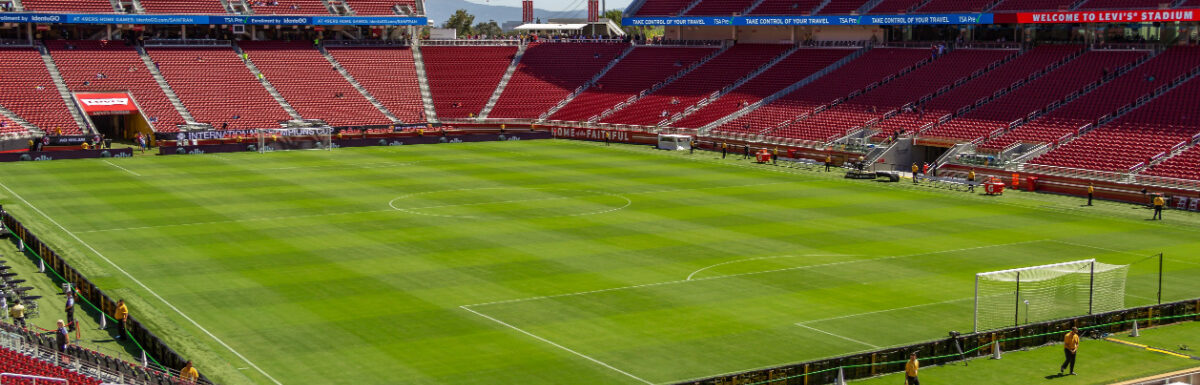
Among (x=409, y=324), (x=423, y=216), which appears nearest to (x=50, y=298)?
(x=409, y=324)

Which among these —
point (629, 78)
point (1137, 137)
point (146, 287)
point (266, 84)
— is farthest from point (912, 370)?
point (266, 84)

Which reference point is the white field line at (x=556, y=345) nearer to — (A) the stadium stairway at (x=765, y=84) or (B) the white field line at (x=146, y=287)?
(B) the white field line at (x=146, y=287)

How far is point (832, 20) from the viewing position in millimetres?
97000

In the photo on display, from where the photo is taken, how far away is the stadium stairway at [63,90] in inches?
3457

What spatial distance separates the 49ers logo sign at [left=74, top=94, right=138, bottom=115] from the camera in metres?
90.1

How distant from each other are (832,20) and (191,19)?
51847 mm

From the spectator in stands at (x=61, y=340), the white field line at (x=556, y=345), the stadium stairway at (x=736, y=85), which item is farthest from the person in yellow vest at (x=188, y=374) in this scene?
the stadium stairway at (x=736, y=85)

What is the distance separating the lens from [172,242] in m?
48.2

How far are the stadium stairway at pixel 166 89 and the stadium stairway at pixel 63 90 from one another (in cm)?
672

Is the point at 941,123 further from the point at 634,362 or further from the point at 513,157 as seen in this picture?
the point at 634,362

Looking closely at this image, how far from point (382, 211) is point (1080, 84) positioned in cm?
4485

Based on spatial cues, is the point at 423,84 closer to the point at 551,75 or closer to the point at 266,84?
the point at 551,75

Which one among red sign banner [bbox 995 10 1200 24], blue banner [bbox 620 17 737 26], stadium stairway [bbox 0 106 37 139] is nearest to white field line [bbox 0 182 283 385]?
stadium stairway [bbox 0 106 37 139]

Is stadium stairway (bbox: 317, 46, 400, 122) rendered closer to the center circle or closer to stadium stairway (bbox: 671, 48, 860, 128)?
stadium stairway (bbox: 671, 48, 860, 128)
